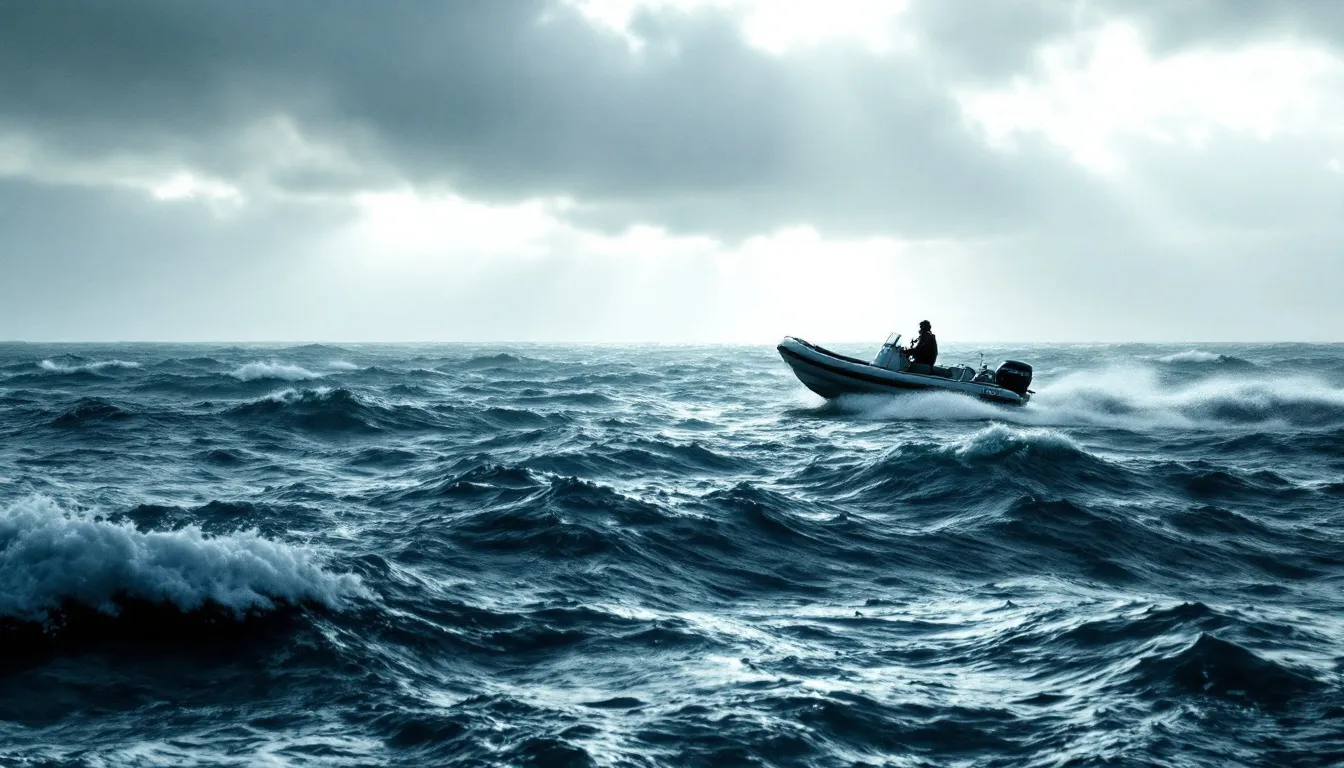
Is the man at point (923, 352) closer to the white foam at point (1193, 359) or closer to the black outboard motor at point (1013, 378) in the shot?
the black outboard motor at point (1013, 378)

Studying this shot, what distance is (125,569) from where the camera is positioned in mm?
7426

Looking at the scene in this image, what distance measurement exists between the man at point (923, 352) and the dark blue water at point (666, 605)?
29.9 ft

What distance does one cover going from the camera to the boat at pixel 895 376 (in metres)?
27.2

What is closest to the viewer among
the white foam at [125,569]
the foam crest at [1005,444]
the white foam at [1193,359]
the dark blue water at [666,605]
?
the dark blue water at [666,605]

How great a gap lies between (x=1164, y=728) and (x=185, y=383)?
120 ft

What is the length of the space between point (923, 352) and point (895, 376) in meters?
1.57

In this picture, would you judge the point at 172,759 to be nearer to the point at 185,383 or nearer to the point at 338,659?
the point at 338,659

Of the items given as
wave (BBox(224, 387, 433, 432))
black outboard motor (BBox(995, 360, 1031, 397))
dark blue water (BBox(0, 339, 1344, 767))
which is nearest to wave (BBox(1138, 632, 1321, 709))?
dark blue water (BBox(0, 339, 1344, 767))

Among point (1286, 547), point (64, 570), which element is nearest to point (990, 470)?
point (1286, 547)

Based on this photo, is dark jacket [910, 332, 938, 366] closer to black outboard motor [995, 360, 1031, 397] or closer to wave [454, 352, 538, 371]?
black outboard motor [995, 360, 1031, 397]

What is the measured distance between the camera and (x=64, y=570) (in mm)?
7293

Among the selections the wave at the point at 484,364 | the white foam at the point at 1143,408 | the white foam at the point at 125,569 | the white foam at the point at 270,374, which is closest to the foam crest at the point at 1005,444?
the white foam at the point at 1143,408

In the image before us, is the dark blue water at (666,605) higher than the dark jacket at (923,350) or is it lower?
lower

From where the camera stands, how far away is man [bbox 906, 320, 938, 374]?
1099 inches
